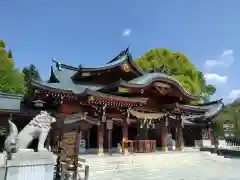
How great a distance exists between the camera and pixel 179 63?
36938 mm

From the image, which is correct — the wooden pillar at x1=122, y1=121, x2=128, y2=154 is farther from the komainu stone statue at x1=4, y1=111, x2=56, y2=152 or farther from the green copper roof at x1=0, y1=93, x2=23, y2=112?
the komainu stone statue at x1=4, y1=111, x2=56, y2=152

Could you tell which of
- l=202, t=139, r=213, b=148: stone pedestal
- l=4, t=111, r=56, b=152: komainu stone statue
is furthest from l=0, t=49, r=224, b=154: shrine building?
l=202, t=139, r=213, b=148: stone pedestal

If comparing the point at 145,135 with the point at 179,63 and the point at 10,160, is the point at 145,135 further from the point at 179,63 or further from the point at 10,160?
the point at 179,63

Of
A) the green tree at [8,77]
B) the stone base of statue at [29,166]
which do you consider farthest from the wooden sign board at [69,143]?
the green tree at [8,77]

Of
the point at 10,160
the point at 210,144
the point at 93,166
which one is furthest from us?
the point at 210,144

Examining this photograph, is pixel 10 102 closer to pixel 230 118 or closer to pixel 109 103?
pixel 109 103

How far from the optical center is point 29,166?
654 centimetres

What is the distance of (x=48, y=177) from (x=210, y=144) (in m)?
22.3

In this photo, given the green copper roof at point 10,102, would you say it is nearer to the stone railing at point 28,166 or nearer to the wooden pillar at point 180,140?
the stone railing at point 28,166

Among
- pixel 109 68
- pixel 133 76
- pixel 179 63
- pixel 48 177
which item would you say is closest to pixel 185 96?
pixel 133 76

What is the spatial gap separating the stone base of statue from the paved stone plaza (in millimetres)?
3570

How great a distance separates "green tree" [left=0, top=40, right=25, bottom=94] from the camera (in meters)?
27.7

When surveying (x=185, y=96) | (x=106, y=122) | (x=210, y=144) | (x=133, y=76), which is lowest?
(x=210, y=144)

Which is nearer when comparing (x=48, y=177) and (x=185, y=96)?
(x=48, y=177)
